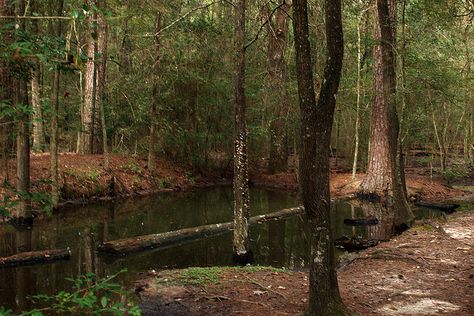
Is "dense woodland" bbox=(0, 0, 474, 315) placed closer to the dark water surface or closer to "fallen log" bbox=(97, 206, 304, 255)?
the dark water surface

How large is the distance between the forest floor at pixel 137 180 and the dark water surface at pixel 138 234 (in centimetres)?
105

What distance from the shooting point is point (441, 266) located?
8.77m

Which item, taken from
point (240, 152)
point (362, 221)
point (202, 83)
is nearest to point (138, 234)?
point (240, 152)

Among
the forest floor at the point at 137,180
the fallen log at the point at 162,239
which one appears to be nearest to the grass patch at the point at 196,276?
the fallen log at the point at 162,239

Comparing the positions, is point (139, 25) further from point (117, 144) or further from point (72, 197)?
point (72, 197)

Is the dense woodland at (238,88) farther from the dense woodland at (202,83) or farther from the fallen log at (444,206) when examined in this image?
the fallen log at (444,206)

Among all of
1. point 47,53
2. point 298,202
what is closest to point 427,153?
point 298,202

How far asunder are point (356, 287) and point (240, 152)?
3721 millimetres

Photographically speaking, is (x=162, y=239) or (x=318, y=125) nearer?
(x=318, y=125)

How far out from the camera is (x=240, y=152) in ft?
32.9

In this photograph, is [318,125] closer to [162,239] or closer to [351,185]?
[162,239]

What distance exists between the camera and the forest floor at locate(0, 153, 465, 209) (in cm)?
1762

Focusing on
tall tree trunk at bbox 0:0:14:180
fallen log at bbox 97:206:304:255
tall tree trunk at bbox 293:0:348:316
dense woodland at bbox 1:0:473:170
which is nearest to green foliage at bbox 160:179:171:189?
dense woodland at bbox 1:0:473:170

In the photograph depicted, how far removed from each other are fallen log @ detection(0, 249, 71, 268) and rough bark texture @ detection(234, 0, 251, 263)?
387cm
